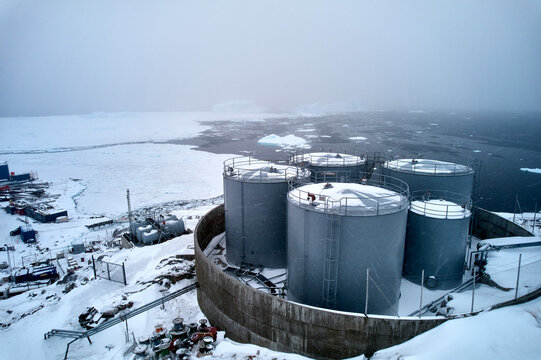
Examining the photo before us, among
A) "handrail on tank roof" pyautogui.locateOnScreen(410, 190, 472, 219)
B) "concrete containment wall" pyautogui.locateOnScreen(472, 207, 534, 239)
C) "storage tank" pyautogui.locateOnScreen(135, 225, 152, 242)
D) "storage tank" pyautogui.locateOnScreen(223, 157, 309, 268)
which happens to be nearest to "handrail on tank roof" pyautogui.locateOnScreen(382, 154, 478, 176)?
"handrail on tank roof" pyautogui.locateOnScreen(410, 190, 472, 219)

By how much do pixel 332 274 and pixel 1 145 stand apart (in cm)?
10169

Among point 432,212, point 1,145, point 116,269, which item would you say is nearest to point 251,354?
point 432,212

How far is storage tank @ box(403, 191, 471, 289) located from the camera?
13.2m

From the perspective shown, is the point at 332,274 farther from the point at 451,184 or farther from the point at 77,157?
the point at 77,157

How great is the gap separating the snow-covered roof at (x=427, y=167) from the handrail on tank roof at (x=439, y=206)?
0.97 m

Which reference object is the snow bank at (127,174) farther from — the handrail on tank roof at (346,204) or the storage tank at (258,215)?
the handrail on tank roof at (346,204)

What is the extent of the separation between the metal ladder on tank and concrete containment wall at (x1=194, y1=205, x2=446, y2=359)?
1075 mm

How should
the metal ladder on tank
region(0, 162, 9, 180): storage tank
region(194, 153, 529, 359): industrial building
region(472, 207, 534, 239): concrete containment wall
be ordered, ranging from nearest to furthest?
region(194, 153, 529, 359): industrial building → the metal ladder on tank → region(472, 207, 534, 239): concrete containment wall → region(0, 162, 9, 180): storage tank

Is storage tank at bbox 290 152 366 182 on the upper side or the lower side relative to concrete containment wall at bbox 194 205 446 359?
upper

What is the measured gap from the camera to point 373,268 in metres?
10.9

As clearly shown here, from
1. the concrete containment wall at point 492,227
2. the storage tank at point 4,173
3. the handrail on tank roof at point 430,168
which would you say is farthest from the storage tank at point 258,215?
the storage tank at point 4,173

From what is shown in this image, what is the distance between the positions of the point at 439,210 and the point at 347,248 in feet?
16.8

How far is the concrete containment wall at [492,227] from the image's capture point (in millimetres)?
16609

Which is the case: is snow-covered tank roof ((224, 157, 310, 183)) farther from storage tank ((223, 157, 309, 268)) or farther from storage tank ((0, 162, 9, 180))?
storage tank ((0, 162, 9, 180))
